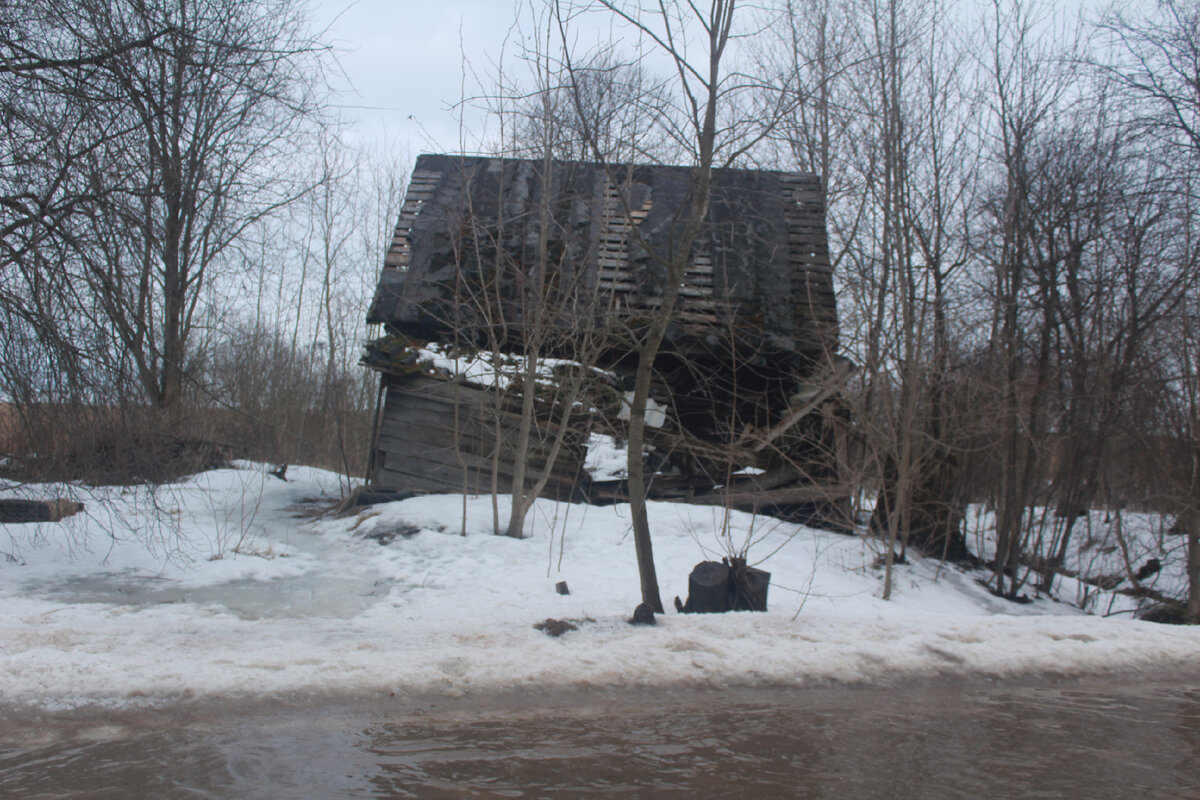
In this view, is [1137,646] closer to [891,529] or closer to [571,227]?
[891,529]

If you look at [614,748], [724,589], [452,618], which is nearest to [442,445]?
[452,618]

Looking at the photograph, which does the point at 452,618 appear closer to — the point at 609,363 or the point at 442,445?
the point at 442,445

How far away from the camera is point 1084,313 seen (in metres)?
11.7

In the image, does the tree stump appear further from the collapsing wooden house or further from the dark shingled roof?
the dark shingled roof

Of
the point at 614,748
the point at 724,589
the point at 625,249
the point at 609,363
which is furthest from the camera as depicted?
the point at 625,249

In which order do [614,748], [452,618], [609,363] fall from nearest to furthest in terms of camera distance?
[614,748] < [452,618] < [609,363]

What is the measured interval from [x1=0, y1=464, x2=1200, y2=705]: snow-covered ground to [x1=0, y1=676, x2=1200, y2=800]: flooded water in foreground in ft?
1.08

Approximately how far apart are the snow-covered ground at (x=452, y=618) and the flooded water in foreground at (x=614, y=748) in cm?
33

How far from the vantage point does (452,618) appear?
636 centimetres

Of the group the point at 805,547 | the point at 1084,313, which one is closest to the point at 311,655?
the point at 805,547

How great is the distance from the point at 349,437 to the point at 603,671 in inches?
895

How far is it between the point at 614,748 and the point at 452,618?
2.89 metres

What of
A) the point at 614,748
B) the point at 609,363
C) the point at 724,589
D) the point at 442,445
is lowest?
the point at 614,748

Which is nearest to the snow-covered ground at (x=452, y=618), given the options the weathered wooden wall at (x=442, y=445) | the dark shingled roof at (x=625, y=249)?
the weathered wooden wall at (x=442, y=445)
